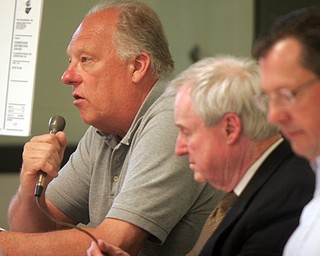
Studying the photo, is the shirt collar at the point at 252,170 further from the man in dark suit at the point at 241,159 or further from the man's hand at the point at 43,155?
the man's hand at the point at 43,155

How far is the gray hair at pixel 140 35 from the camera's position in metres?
2.16

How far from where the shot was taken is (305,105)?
129 cm

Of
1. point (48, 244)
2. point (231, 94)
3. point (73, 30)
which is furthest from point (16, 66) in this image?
point (231, 94)

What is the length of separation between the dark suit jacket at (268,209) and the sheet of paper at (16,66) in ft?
6.09

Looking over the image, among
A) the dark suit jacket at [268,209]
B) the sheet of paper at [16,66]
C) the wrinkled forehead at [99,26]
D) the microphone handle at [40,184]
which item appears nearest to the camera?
the dark suit jacket at [268,209]

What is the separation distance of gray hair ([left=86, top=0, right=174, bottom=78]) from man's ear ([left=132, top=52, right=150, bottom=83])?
15 mm

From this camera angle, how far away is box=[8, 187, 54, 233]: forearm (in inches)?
88.4

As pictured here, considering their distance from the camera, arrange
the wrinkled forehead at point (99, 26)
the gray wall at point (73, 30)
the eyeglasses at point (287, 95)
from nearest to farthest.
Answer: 1. the eyeglasses at point (287, 95)
2. the wrinkled forehead at point (99, 26)
3. the gray wall at point (73, 30)

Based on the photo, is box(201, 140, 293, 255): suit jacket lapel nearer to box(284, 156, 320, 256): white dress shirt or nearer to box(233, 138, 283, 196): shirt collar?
box(233, 138, 283, 196): shirt collar

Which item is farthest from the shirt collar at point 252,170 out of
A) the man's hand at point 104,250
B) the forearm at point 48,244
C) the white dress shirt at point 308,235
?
the forearm at point 48,244

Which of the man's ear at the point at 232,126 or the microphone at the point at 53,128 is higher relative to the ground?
the man's ear at the point at 232,126

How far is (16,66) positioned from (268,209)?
2013 millimetres

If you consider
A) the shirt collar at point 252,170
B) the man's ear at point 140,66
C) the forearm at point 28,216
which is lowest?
the forearm at point 28,216

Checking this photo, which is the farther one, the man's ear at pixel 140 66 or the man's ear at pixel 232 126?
the man's ear at pixel 140 66
